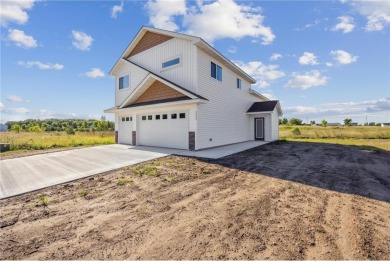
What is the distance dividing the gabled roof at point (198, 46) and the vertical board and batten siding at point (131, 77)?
2.56 feet

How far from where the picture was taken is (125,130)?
1647 centimetres

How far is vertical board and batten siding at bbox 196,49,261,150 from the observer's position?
12344 mm

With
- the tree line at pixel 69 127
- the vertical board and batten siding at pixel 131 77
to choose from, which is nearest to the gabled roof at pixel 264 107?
the vertical board and batten siding at pixel 131 77

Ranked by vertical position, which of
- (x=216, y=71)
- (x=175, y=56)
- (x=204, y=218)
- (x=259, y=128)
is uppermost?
(x=175, y=56)

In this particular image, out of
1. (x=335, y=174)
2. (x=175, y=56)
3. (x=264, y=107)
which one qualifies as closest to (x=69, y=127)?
(x=175, y=56)

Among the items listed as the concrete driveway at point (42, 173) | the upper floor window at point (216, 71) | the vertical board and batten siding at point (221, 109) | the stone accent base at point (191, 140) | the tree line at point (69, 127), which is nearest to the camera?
the concrete driveway at point (42, 173)

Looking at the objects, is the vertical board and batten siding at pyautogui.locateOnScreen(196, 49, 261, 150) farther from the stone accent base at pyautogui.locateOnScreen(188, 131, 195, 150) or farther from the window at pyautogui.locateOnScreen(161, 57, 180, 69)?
the window at pyautogui.locateOnScreen(161, 57, 180, 69)

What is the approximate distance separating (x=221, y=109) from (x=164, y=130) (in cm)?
450

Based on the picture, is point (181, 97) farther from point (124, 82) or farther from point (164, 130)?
point (124, 82)

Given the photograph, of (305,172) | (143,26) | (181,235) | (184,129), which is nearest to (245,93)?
(184,129)

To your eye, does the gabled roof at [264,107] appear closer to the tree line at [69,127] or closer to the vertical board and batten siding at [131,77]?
the vertical board and batten siding at [131,77]

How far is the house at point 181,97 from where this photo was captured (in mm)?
12164

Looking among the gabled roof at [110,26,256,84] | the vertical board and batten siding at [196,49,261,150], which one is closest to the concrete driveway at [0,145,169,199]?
the vertical board and batten siding at [196,49,261,150]

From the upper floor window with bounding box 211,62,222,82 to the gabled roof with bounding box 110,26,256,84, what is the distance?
0.51 m
